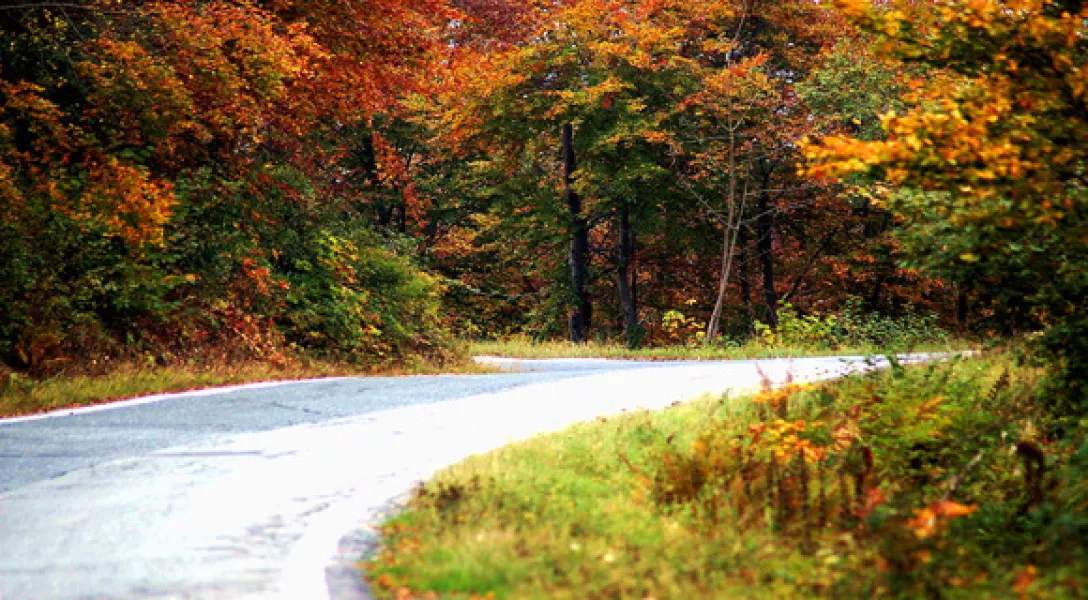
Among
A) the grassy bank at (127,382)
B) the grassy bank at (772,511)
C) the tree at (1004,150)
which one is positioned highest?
the tree at (1004,150)

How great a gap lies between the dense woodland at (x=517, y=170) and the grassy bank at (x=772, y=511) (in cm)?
118

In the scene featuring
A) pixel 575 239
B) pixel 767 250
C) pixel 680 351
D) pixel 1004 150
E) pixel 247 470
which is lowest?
pixel 767 250

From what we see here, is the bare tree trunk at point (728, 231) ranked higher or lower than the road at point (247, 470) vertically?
lower

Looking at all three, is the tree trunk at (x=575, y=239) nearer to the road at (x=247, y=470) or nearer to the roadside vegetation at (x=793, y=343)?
the roadside vegetation at (x=793, y=343)

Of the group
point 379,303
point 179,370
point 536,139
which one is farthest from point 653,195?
point 179,370

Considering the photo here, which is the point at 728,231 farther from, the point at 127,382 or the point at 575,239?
the point at 127,382

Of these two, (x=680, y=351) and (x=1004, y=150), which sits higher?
(x=1004, y=150)

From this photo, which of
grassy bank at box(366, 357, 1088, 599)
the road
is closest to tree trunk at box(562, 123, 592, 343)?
the road

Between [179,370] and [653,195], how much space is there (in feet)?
53.3

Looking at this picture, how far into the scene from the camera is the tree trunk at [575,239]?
1192 inches

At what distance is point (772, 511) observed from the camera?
714cm

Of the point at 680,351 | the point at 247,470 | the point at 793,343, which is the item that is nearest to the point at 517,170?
the point at 680,351

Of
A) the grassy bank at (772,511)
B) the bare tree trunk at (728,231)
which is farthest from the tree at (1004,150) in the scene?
the bare tree trunk at (728,231)

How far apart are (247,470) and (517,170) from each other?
2369cm
